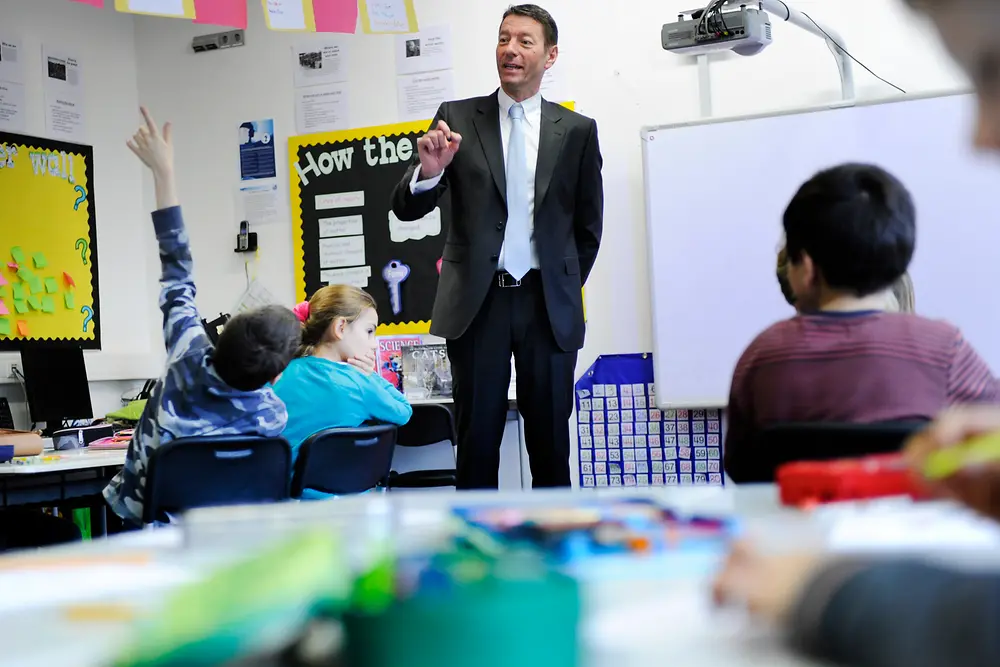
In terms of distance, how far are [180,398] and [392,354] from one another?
244 centimetres

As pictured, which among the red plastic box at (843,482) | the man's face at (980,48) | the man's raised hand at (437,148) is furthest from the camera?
the man's raised hand at (437,148)

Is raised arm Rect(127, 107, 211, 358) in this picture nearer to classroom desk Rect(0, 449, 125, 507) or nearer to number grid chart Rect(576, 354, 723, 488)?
classroom desk Rect(0, 449, 125, 507)

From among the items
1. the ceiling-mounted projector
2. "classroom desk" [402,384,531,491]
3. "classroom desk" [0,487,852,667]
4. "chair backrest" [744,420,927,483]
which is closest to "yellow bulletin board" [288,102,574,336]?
"classroom desk" [402,384,531,491]

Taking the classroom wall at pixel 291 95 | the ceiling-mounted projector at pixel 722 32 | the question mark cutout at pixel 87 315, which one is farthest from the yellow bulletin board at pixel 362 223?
the ceiling-mounted projector at pixel 722 32

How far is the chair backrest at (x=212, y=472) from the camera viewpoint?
2.11m

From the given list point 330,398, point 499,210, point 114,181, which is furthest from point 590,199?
point 114,181

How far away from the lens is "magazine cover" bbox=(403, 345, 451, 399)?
14.8ft

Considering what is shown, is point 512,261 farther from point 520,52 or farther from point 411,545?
point 411,545

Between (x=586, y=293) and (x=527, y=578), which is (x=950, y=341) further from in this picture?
(x=586, y=293)

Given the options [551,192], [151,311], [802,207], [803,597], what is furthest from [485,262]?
[151,311]

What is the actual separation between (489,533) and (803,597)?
22cm

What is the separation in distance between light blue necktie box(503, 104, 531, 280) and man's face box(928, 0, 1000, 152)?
239 centimetres

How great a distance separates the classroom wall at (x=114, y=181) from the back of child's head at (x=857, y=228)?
414cm

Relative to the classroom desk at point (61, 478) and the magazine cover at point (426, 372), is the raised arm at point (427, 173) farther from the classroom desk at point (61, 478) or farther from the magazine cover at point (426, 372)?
the magazine cover at point (426, 372)
